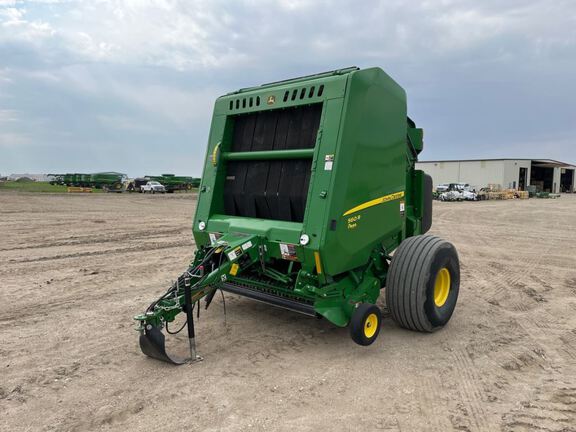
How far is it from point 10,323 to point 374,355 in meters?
4.17

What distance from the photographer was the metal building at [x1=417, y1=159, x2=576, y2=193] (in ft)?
184

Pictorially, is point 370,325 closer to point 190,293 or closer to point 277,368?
point 277,368

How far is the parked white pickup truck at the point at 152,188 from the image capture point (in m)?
44.2

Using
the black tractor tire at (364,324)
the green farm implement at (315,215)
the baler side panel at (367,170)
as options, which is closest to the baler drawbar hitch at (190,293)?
the green farm implement at (315,215)

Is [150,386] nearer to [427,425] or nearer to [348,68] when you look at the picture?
[427,425]

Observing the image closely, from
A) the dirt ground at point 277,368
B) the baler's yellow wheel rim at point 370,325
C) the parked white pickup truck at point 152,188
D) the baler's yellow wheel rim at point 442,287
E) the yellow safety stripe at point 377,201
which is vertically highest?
the parked white pickup truck at point 152,188

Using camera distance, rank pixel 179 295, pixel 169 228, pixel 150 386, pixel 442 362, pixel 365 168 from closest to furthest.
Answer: pixel 150 386 → pixel 179 295 → pixel 442 362 → pixel 365 168 → pixel 169 228

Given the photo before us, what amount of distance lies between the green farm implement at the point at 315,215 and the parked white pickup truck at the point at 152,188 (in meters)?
40.6

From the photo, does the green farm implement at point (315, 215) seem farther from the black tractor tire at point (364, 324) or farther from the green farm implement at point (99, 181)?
the green farm implement at point (99, 181)

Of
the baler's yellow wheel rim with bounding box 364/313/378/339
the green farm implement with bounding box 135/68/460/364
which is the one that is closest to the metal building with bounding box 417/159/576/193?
the green farm implement with bounding box 135/68/460/364

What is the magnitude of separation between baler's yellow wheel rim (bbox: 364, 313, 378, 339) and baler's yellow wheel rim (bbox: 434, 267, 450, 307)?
109cm

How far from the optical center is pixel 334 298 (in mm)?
4559

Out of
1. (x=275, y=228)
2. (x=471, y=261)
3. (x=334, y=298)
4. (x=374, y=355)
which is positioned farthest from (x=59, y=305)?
(x=471, y=261)

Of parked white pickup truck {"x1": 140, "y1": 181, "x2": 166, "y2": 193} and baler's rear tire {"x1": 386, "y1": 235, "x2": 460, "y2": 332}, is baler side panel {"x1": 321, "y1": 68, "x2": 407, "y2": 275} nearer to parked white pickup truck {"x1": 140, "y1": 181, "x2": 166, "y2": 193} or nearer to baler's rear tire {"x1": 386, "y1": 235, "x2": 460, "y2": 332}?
baler's rear tire {"x1": 386, "y1": 235, "x2": 460, "y2": 332}
